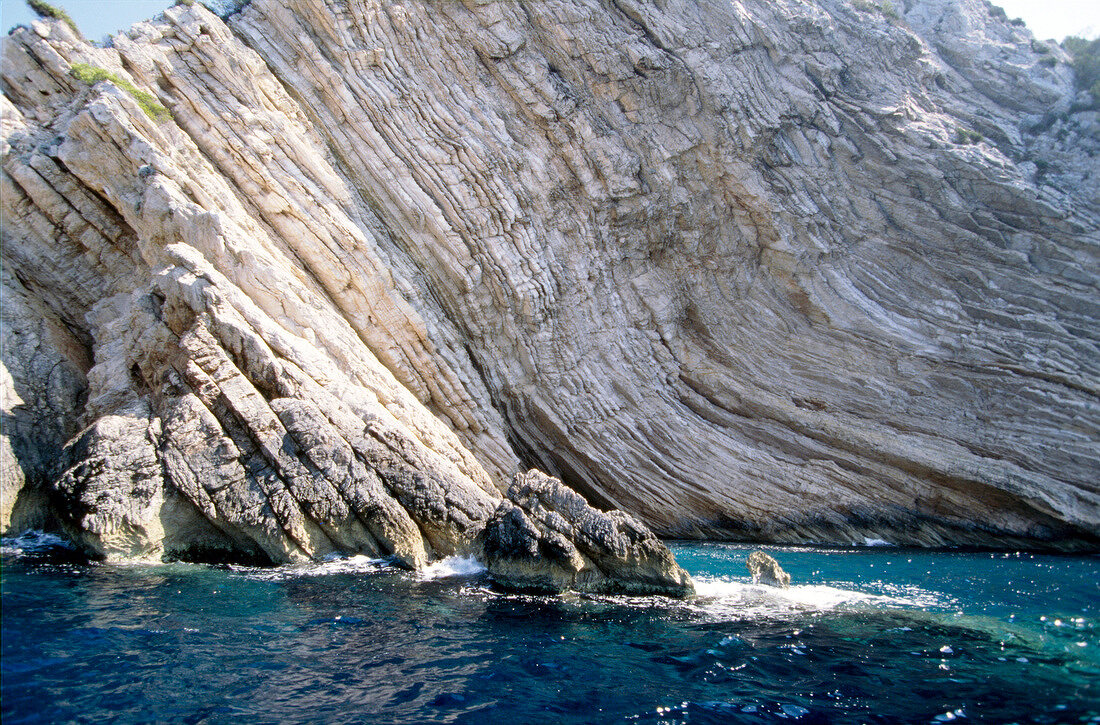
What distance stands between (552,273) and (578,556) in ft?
32.6

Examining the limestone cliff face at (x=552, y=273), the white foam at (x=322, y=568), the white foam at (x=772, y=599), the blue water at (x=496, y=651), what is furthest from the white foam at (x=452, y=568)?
the white foam at (x=772, y=599)

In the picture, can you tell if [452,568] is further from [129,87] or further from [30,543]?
A: [129,87]

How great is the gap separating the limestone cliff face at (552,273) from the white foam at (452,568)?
394 millimetres

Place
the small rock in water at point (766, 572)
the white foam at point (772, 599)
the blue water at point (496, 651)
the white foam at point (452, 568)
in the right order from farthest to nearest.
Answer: the small rock in water at point (766, 572) < the white foam at point (452, 568) < the white foam at point (772, 599) < the blue water at point (496, 651)

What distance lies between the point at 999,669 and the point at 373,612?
25.9 feet

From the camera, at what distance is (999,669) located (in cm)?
773

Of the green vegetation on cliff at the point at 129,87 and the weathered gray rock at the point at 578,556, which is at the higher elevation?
the green vegetation on cliff at the point at 129,87

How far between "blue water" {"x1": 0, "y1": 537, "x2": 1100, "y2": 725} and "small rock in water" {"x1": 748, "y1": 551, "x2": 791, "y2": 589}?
1.59 feet

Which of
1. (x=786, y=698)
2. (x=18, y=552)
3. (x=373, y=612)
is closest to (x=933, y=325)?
(x=786, y=698)

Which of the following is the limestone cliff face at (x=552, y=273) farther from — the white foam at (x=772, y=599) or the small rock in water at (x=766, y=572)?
the small rock in water at (x=766, y=572)

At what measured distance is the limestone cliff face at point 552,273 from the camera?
12.5m

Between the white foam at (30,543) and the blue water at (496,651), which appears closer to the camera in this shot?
the blue water at (496,651)

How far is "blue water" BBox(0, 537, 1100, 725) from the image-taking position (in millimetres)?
6395

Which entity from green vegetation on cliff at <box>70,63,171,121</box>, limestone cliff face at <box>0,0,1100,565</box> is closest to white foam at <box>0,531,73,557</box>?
limestone cliff face at <box>0,0,1100,565</box>
